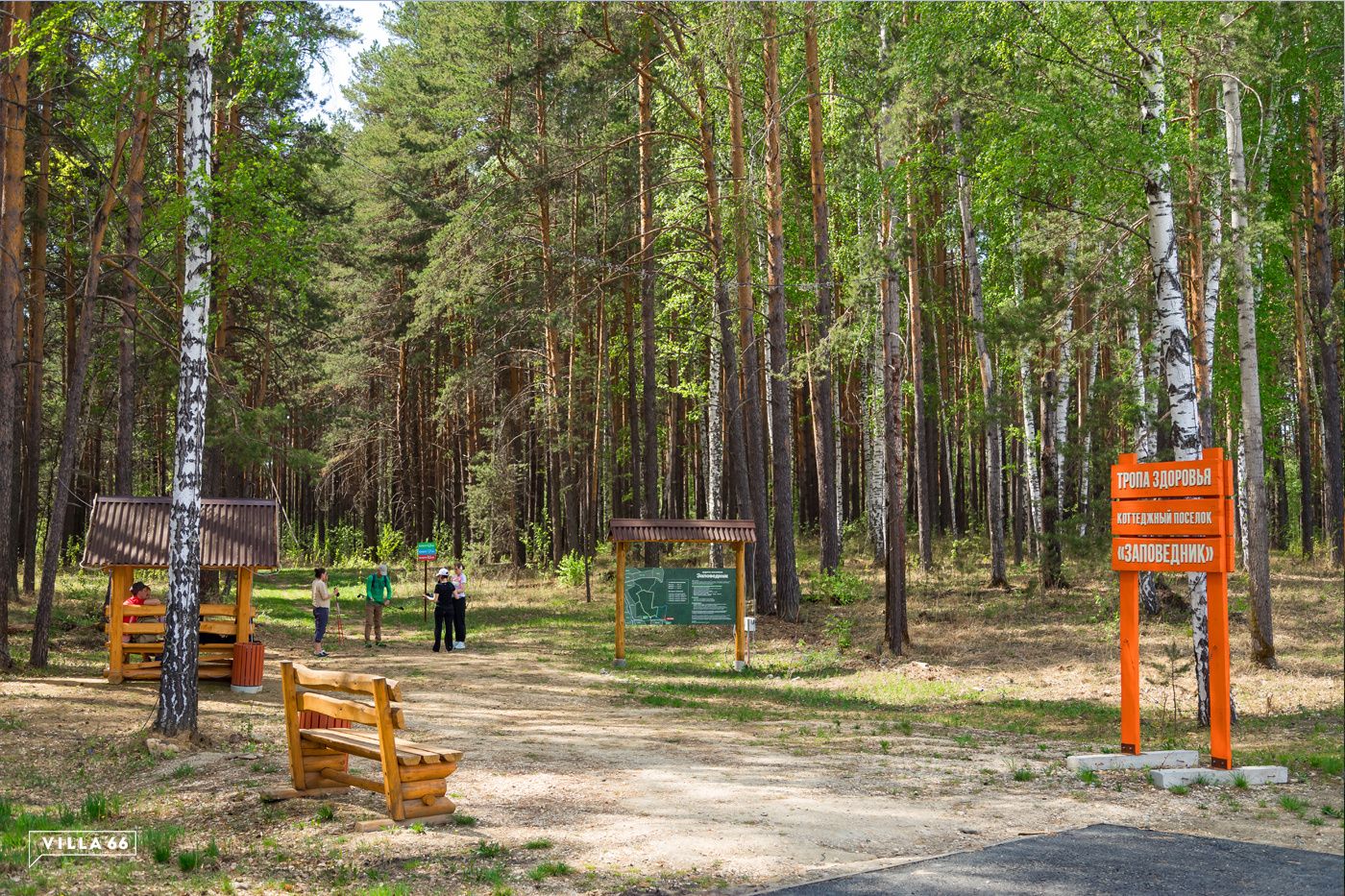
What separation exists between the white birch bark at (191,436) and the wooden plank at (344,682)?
2.71 m

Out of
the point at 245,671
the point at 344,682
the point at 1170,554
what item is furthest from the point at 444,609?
the point at 1170,554

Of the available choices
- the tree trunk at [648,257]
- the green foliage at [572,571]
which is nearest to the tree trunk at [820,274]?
the tree trunk at [648,257]

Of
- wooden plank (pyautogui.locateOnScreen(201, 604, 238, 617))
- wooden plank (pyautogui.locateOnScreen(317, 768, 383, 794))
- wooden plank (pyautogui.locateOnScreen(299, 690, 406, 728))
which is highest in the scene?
wooden plank (pyautogui.locateOnScreen(201, 604, 238, 617))

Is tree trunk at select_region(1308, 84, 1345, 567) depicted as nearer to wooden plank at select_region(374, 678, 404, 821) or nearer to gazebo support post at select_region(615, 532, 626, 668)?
gazebo support post at select_region(615, 532, 626, 668)

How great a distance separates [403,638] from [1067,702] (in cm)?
1363

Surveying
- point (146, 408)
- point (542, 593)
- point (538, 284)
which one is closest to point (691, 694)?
point (542, 593)

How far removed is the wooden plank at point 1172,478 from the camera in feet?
27.6

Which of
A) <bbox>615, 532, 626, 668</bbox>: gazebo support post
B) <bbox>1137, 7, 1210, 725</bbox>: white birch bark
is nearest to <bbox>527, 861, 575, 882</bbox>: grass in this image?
<bbox>1137, 7, 1210, 725</bbox>: white birch bark

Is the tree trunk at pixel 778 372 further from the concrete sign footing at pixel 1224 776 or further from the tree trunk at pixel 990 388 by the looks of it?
the concrete sign footing at pixel 1224 776

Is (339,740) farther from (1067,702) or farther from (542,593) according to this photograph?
(542,593)

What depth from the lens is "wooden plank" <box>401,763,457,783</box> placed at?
6.79m

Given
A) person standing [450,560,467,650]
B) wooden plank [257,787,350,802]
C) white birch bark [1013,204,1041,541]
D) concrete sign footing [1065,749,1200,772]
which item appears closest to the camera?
wooden plank [257,787,350,802]

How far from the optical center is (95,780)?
8164 millimetres

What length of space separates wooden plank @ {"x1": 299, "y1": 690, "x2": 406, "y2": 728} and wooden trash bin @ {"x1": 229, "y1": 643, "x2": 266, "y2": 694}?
5.94 metres
